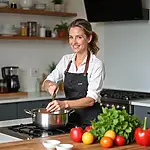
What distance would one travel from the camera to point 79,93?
3100 millimetres

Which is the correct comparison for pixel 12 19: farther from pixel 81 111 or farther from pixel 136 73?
pixel 81 111

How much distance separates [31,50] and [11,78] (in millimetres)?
574

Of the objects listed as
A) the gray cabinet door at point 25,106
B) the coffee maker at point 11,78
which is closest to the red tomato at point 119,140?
the gray cabinet door at point 25,106

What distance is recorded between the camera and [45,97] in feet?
15.1

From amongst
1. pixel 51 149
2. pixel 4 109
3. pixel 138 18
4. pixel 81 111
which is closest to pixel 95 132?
pixel 51 149

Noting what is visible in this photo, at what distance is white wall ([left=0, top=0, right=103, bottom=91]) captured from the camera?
4953mm

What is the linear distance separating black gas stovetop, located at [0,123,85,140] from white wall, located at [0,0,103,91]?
228cm

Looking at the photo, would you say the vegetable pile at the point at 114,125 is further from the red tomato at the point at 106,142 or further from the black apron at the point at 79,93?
the black apron at the point at 79,93

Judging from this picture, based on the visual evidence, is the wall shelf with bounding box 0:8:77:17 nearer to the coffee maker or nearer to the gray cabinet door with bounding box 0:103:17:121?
the coffee maker

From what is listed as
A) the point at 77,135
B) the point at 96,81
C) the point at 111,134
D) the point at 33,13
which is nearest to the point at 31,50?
the point at 33,13

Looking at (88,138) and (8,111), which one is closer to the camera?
(88,138)

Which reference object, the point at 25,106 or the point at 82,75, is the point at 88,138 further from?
the point at 25,106

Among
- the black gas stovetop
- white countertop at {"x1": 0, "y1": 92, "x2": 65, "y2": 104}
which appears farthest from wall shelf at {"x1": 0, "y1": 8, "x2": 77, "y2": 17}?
the black gas stovetop

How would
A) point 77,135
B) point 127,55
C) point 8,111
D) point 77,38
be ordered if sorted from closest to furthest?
point 77,135 < point 77,38 < point 8,111 < point 127,55
